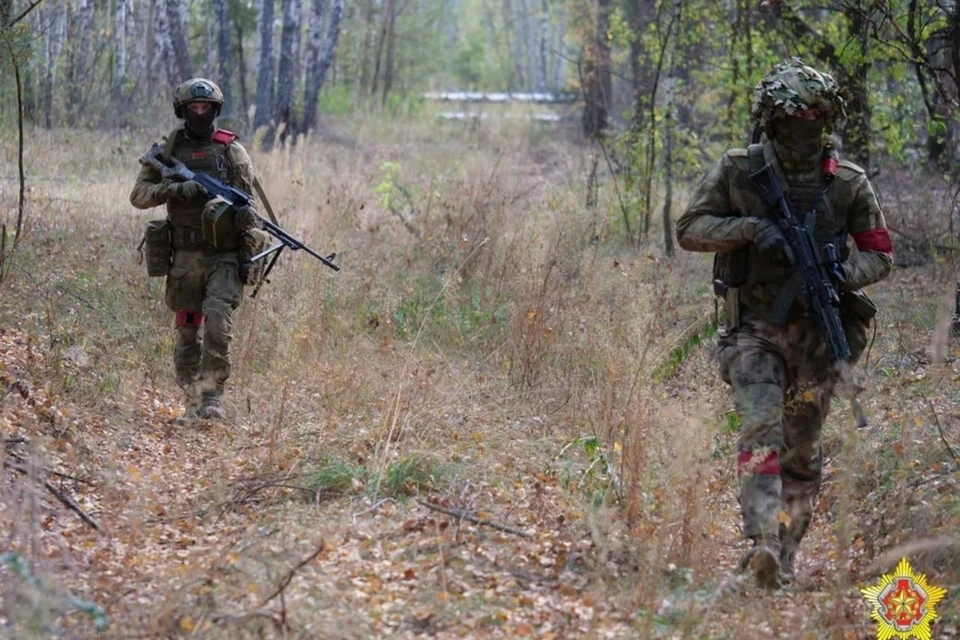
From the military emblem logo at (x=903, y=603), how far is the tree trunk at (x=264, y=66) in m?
15.5

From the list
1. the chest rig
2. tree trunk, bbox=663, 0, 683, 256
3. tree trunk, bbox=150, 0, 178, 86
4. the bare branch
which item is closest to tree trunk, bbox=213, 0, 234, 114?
tree trunk, bbox=150, 0, 178, 86

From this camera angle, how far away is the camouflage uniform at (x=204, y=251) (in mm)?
6977

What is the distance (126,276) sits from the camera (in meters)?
9.09

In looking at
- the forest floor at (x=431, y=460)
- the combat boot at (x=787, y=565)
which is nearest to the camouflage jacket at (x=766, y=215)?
the forest floor at (x=431, y=460)

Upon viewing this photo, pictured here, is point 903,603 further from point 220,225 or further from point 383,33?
point 383,33

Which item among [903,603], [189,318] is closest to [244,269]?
[189,318]

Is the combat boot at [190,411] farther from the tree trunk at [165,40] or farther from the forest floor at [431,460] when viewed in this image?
the tree trunk at [165,40]

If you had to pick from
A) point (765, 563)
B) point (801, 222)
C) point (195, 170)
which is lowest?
point (765, 563)

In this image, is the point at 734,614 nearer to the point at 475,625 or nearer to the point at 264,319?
the point at 475,625

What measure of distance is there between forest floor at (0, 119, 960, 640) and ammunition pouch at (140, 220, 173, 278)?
69 cm

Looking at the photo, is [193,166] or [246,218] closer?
[246,218]

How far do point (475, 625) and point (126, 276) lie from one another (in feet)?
19.4

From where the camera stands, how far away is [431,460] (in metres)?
5.51

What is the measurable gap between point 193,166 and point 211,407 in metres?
1.39
